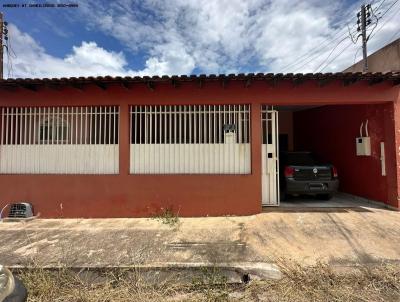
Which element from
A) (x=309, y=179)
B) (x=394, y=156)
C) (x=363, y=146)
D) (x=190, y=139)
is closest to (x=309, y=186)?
(x=309, y=179)

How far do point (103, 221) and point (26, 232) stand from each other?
4.81 ft

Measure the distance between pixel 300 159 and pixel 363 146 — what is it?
1639mm

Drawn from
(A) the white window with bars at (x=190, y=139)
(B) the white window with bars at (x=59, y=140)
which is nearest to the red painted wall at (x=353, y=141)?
(A) the white window with bars at (x=190, y=139)

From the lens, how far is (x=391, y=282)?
3428 mm

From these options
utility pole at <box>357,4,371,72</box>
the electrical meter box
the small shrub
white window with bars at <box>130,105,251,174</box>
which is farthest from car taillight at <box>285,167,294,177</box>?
utility pole at <box>357,4,371,72</box>

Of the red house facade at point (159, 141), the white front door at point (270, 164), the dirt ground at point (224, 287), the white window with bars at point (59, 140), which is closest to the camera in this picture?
the dirt ground at point (224, 287)

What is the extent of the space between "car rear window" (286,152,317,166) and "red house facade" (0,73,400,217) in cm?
87

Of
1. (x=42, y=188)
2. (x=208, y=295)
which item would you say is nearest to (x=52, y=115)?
(x=42, y=188)

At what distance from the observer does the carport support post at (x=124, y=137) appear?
630cm

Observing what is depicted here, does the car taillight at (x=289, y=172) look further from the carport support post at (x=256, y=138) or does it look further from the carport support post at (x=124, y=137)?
the carport support post at (x=124, y=137)

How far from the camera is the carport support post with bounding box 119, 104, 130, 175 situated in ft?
20.7

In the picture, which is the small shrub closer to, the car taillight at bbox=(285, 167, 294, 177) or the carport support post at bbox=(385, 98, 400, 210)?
the car taillight at bbox=(285, 167, 294, 177)

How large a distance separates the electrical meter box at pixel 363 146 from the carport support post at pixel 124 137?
6.06 meters

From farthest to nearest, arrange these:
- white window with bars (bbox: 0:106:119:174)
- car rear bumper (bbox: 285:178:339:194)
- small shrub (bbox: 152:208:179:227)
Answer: car rear bumper (bbox: 285:178:339:194)
white window with bars (bbox: 0:106:119:174)
small shrub (bbox: 152:208:179:227)
